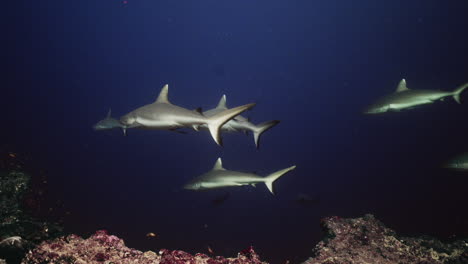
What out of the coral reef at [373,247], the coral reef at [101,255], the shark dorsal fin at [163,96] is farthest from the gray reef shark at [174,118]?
the coral reef at [373,247]

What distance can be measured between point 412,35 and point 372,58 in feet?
59.1

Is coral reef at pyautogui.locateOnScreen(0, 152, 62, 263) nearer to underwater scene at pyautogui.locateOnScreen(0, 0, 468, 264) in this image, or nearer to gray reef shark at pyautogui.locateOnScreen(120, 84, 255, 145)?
gray reef shark at pyautogui.locateOnScreen(120, 84, 255, 145)

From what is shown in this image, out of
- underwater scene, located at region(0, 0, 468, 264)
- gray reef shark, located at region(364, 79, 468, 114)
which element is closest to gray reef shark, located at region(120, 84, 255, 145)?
gray reef shark, located at region(364, 79, 468, 114)

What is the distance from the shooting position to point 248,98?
107m

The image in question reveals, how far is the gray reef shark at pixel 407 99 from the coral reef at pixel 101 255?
266 inches

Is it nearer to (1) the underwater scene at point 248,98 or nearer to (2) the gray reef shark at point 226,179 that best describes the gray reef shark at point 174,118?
(2) the gray reef shark at point 226,179

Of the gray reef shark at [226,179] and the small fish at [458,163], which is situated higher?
the small fish at [458,163]

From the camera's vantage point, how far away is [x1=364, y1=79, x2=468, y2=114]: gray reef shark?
26.0 feet

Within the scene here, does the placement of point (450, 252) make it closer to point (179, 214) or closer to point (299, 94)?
point (179, 214)

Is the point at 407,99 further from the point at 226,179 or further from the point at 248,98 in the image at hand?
the point at 248,98

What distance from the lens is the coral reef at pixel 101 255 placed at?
143 inches

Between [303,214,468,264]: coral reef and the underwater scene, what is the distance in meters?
18.1

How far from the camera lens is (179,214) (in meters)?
42.1

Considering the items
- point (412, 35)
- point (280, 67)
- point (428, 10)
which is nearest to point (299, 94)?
point (280, 67)
